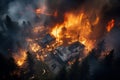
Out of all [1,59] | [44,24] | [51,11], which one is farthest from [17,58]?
[51,11]

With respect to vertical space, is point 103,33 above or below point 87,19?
below

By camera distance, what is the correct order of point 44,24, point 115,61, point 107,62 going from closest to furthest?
1. point 107,62
2. point 115,61
3. point 44,24

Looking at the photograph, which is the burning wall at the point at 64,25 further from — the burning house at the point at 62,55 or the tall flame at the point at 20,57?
the burning house at the point at 62,55

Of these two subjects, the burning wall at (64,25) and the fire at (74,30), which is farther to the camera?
the fire at (74,30)

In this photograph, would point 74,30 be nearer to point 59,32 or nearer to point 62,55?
point 59,32

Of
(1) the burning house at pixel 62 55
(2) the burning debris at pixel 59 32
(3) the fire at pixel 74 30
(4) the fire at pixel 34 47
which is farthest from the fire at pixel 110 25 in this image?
(4) the fire at pixel 34 47

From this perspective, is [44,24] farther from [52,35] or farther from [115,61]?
[115,61]

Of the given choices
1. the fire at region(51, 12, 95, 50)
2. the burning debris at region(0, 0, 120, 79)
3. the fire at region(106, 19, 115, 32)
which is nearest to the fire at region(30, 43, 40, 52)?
the burning debris at region(0, 0, 120, 79)

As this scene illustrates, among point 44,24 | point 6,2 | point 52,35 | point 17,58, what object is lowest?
point 17,58
